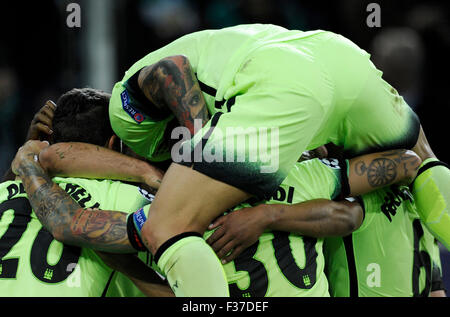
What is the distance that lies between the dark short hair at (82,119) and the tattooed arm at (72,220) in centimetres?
27

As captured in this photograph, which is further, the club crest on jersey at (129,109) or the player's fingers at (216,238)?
the club crest on jersey at (129,109)

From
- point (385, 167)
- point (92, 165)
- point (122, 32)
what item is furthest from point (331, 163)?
point (122, 32)

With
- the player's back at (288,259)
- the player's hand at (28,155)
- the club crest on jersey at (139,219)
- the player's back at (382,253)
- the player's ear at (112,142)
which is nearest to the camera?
the club crest on jersey at (139,219)

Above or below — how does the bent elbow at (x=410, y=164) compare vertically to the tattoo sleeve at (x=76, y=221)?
above

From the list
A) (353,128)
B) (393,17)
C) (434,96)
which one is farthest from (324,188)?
(393,17)

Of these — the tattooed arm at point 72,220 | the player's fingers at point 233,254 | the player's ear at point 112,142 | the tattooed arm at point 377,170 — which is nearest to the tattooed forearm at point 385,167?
the tattooed arm at point 377,170

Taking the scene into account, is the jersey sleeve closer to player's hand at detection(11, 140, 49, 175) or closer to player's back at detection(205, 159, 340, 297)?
player's back at detection(205, 159, 340, 297)

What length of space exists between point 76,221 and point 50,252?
189 millimetres

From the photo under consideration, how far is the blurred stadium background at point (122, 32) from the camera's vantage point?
4.68m

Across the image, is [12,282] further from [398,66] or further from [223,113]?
[398,66]

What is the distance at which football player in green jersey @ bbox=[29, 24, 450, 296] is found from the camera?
1.99 meters

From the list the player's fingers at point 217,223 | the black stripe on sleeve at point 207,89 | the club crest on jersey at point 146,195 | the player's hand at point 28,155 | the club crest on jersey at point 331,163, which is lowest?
the club crest on jersey at point 146,195

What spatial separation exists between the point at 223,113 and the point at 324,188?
1.73 feet

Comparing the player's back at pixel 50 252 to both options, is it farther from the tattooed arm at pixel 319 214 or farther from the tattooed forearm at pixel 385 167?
the tattooed forearm at pixel 385 167
